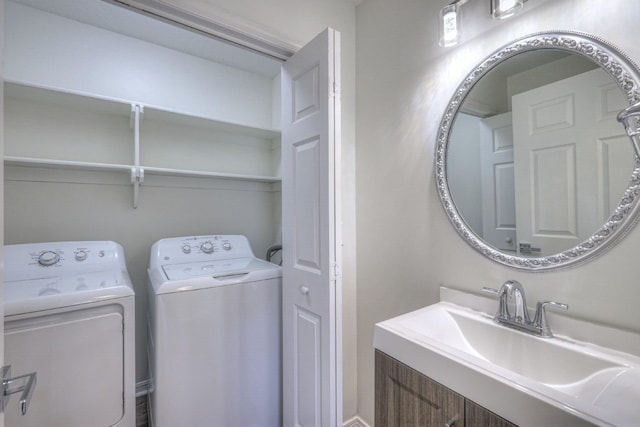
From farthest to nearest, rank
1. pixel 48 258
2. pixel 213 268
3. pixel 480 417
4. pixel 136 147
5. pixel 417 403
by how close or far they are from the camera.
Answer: pixel 136 147
pixel 213 268
pixel 48 258
pixel 417 403
pixel 480 417

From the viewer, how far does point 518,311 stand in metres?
0.99

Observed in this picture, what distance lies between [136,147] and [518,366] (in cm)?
231

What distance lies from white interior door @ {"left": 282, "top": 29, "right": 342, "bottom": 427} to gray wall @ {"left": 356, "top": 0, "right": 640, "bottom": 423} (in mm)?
428

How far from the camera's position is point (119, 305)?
133cm

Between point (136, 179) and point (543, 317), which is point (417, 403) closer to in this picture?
point (543, 317)

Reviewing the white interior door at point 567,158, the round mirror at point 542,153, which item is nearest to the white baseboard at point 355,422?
the round mirror at point 542,153

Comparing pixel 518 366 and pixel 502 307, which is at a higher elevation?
pixel 502 307

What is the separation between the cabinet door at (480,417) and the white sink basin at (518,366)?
18mm

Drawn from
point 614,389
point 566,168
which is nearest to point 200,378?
point 614,389

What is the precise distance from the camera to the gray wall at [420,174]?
88 centimetres

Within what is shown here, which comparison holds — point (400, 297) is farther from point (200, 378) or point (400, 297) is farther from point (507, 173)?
point (200, 378)

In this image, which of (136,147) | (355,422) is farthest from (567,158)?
(136,147)


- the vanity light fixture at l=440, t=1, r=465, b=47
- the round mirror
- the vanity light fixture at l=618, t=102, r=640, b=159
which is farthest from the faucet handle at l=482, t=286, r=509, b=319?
the vanity light fixture at l=440, t=1, r=465, b=47

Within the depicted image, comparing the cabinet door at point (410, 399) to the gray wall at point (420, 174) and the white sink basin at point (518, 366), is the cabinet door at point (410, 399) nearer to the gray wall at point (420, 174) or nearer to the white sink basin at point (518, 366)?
the white sink basin at point (518, 366)
